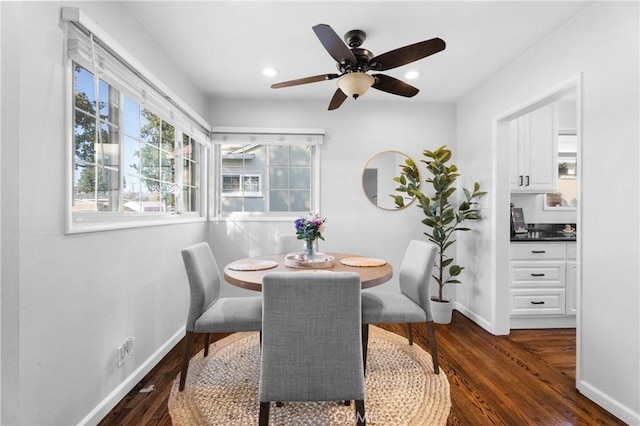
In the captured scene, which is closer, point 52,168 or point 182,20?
point 52,168

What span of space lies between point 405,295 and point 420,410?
0.80m

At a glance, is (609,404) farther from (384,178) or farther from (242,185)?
(242,185)

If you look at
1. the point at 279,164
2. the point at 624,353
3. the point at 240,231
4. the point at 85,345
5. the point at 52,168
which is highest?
the point at 279,164

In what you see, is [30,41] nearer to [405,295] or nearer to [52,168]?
[52,168]

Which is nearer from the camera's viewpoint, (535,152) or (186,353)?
(186,353)

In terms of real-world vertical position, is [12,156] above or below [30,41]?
below

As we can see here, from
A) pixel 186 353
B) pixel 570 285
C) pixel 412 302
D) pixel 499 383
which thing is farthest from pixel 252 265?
pixel 570 285

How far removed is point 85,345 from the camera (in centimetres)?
155

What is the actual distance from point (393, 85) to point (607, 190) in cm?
147

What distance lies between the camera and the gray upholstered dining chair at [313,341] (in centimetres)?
129

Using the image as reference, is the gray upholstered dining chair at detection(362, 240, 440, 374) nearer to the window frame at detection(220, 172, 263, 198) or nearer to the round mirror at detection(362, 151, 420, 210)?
the round mirror at detection(362, 151, 420, 210)

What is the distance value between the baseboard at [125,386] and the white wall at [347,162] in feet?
3.82

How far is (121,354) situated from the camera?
1849mm

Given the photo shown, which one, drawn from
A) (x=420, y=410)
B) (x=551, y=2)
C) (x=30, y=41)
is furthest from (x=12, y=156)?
(x=551, y=2)
